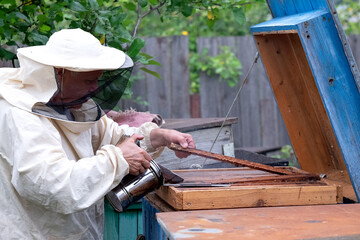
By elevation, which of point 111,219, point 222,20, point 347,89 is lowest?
point 111,219

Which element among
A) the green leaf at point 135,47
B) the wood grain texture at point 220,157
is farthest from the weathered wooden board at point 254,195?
the green leaf at point 135,47

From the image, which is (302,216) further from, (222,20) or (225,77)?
(222,20)

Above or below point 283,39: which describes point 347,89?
below

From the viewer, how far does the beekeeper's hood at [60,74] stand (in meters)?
2.34

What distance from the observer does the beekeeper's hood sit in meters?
2.34

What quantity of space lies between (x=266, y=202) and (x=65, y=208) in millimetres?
858

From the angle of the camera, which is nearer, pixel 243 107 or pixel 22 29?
pixel 22 29

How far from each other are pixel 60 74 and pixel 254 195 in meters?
0.99

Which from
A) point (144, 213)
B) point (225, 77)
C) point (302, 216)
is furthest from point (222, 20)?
point (302, 216)

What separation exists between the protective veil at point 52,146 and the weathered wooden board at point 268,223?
360 mm

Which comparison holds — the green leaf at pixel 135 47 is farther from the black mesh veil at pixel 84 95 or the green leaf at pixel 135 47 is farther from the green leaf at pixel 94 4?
the black mesh veil at pixel 84 95

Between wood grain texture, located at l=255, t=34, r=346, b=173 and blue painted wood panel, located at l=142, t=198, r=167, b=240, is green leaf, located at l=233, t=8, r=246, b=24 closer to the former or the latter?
wood grain texture, located at l=255, t=34, r=346, b=173

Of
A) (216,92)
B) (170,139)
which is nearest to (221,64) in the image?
(216,92)

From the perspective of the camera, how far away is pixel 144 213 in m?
2.94
